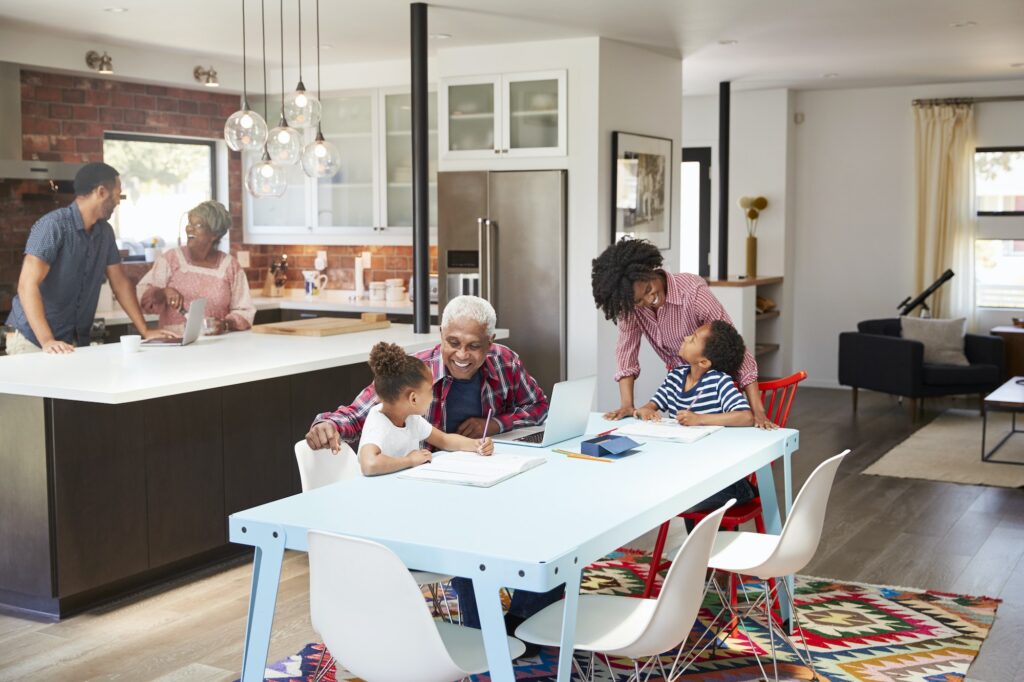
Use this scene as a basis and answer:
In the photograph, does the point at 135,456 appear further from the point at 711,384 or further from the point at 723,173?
the point at 723,173

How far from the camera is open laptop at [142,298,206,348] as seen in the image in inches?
201

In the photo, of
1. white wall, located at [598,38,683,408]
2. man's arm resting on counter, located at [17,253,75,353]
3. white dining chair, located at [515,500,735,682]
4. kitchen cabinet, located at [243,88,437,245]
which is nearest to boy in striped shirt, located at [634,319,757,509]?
white dining chair, located at [515,500,735,682]

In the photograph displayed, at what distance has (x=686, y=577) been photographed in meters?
2.52

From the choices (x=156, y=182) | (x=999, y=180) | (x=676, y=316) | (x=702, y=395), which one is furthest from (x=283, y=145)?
(x=999, y=180)

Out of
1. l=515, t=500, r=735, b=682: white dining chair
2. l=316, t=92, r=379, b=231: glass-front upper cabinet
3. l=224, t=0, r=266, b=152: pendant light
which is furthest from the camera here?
l=316, t=92, r=379, b=231: glass-front upper cabinet

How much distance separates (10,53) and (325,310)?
8.17 ft

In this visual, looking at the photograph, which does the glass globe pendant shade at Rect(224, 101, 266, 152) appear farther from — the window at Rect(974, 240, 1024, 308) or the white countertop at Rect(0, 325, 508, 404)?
the window at Rect(974, 240, 1024, 308)

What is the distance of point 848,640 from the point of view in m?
3.82

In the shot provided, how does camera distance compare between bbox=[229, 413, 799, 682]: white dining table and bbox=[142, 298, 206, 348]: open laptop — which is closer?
bbox=[229, 413, 799, 682]: white dining table

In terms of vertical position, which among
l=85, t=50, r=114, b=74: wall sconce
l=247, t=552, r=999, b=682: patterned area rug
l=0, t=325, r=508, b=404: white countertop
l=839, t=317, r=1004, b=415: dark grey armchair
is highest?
l=85, t=50, r=114, b=74: wall sconce

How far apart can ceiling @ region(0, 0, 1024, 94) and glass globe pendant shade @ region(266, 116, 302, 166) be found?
4.73 ft

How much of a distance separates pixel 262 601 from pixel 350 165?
584 cm

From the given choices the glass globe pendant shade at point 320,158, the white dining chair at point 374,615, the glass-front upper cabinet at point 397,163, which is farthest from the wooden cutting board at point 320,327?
the white dining chair at point 374,615

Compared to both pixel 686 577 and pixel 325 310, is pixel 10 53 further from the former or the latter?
pixel 686 577
